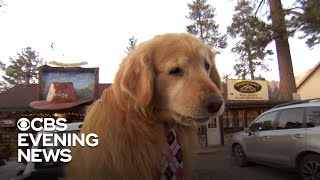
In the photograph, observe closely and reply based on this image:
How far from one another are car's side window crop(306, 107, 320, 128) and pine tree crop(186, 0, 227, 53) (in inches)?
1324

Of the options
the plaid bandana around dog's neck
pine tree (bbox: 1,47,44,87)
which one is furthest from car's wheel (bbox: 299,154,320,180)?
pine tree (bbox: 1,47,44,87)

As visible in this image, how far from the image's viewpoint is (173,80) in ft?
7.53

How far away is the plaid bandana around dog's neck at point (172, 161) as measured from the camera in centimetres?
232

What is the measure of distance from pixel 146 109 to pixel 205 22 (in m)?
41.7

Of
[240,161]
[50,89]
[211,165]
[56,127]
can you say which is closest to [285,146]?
[240,161]

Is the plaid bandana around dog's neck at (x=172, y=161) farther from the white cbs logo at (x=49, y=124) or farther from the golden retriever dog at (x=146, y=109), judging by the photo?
the white cbs logo at (x=49, y=124)

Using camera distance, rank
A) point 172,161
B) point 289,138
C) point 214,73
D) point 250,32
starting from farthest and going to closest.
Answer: point 250,32 → point 289,138 → point 214,73 → point 172,161

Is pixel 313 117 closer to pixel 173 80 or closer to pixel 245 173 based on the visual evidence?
A: pixel 245 173

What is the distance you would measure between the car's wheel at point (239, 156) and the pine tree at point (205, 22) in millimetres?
29753

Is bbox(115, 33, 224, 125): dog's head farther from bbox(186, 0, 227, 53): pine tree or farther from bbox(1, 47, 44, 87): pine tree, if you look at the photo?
bbox(1, 47, 44, 87): pine tree

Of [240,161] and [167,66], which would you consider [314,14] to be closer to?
[240,161]

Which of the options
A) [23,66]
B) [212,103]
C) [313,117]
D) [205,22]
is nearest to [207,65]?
[212,103]

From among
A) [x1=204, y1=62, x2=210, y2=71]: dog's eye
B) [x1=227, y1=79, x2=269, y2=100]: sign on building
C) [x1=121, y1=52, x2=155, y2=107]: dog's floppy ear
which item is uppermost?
[x1=227, y1=79, x2=269, y2=100]: sign on building

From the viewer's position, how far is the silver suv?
846 cm
